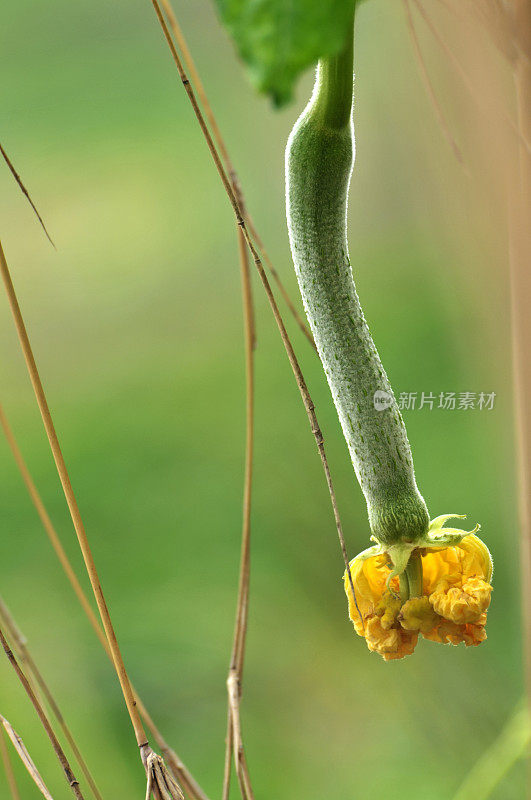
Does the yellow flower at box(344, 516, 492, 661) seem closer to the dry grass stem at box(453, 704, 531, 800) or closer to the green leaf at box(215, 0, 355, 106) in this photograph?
the green leaf at box(215, 0, 355, 106)

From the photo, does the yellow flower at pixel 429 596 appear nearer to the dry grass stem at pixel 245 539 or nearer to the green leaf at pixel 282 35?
the dry grass stem at pixel 245 539

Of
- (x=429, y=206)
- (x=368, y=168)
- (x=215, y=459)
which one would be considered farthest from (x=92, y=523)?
(x=368, y=168)

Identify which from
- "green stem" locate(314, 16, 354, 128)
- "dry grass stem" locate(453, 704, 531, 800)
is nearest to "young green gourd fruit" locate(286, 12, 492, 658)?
"green stem" locate(314, 16, 354, 128)

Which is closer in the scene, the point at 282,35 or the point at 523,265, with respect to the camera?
the point at 282,35

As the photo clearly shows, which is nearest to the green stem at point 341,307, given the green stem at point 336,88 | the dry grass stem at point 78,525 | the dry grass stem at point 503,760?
the green stem at point 336,88

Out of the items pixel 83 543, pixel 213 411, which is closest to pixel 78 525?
pixel 83 543

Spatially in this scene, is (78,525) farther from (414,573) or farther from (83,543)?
(414,573)

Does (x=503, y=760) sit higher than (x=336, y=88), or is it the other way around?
(x=336, y=88)
